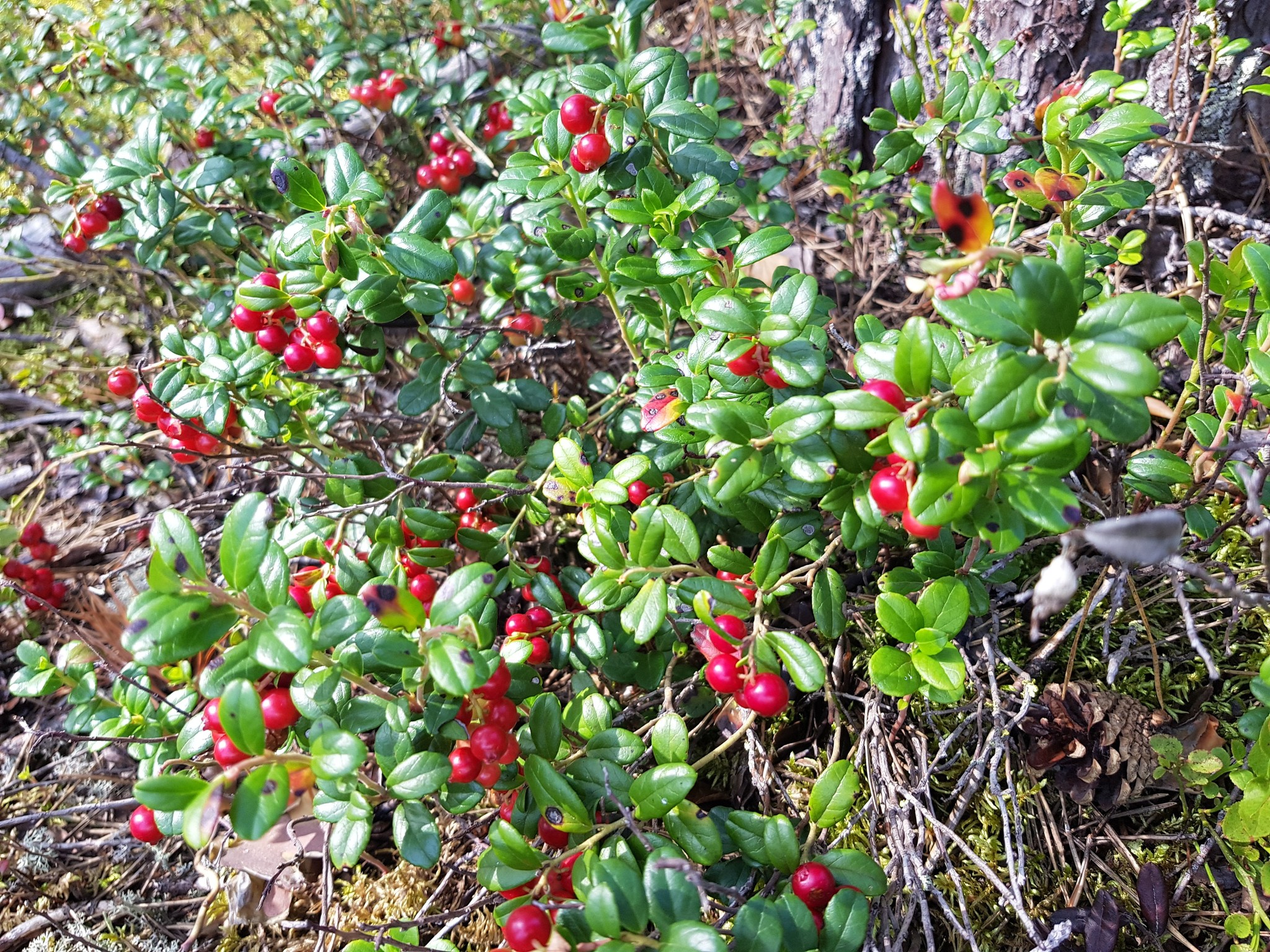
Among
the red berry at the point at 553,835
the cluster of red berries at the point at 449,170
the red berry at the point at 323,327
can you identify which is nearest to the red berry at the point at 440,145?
the cluster of red berries at the point at 449,170

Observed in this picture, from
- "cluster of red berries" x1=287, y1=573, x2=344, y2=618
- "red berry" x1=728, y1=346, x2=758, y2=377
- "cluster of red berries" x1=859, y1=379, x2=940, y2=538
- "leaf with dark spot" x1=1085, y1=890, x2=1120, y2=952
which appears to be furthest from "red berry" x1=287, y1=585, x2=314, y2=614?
"leaf with dark spot" x1=1085, y1=890, x2=1120, y2=952

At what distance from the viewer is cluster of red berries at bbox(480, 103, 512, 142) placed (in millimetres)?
3355

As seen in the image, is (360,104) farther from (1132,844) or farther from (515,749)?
(1132,844)

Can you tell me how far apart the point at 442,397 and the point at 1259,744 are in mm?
2276

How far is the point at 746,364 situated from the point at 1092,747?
127 centimetres

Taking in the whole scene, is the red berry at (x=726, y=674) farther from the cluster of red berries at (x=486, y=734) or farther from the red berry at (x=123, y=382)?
the red berry at (x=123, y=382)

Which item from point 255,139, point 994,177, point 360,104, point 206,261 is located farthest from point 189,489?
point 994,177

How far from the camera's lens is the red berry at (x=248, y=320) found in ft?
7.30

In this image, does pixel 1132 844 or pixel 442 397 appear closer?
pixel 1132 844

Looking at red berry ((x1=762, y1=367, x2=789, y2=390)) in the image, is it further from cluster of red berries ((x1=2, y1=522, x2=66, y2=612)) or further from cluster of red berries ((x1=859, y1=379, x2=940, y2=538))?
cluster of red berries ((x1=2, y1=522, x2=66, y2=612))

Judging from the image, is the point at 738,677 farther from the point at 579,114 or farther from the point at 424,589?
the point at 579,114

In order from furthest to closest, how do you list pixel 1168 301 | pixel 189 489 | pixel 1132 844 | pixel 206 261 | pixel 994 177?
pixel 206 261, pixel 189 489, pixel 994 177, pixel 1132 844, pixel 1168 301

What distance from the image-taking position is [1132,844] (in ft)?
6.43

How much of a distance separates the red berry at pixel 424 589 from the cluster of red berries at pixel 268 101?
2.05 m
